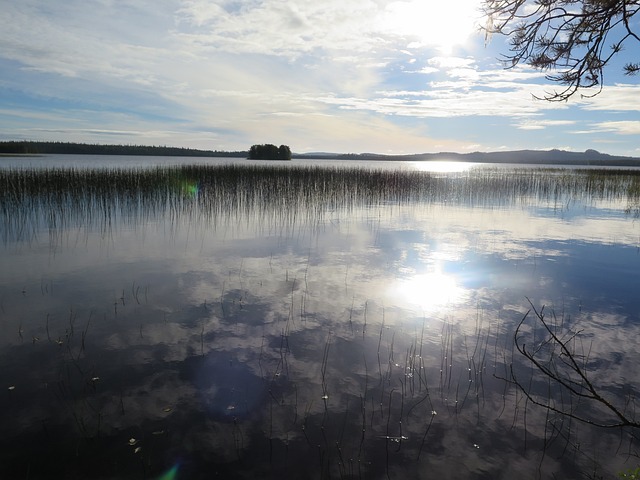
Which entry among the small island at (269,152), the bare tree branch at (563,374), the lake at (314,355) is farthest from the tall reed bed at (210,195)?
the small island at (269,152)

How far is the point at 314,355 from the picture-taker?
4.52 meters

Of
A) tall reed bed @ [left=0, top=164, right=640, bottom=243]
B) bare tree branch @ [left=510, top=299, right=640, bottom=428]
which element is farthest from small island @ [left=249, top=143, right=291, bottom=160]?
bare tree branch @ [left=510, top=299, right=640, bottom=428]

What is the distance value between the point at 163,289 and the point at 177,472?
396 cm

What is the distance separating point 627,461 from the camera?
10.1ft

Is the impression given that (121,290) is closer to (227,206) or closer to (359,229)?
(359,229)

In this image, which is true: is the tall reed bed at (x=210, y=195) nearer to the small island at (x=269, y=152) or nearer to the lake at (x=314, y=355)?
the lake at (x=314, y=355)

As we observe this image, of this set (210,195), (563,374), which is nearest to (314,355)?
(563,374)

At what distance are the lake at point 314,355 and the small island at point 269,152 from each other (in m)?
75.3

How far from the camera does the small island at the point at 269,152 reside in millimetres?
83562

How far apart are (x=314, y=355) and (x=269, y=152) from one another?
82.6m

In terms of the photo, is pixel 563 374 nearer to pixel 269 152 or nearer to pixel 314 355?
pixel 314 355

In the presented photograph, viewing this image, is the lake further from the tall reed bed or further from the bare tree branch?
the tall reed bed

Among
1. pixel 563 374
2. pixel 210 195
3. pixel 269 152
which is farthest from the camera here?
pixel 269 152

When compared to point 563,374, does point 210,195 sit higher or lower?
higher
